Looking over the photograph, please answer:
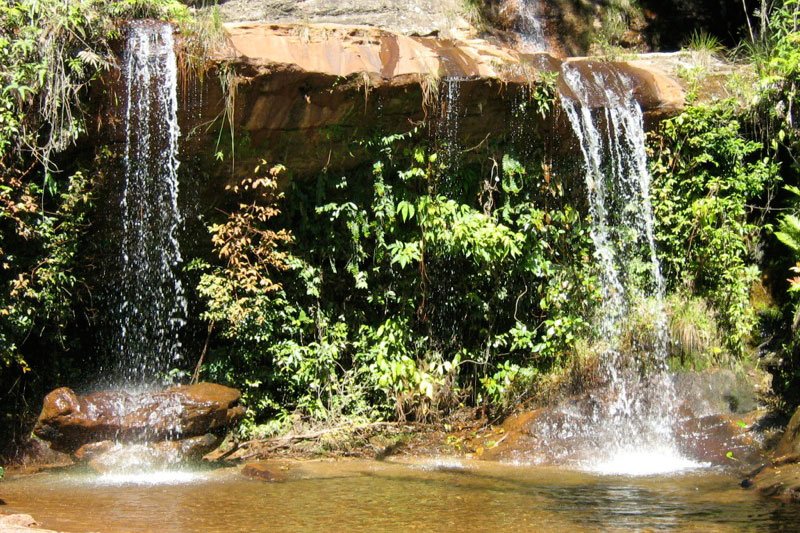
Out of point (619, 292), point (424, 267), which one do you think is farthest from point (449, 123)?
point (619, 292)

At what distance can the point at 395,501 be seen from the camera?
6.06 metres

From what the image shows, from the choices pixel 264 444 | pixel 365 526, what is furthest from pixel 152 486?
pixel 365 526

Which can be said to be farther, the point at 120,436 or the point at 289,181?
the point at 289,181

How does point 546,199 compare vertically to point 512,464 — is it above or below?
above

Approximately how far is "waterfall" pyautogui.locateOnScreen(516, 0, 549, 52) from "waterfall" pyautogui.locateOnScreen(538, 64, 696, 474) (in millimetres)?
3122

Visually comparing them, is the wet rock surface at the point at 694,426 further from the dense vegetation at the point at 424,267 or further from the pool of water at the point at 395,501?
the pool of water at the point at 395,501

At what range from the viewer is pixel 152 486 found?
6.68 meters

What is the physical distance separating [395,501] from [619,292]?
440 cm

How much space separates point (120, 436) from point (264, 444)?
152 cm

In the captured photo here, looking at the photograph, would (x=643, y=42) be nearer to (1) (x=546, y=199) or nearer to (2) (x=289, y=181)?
(1) (x=546, y=199)

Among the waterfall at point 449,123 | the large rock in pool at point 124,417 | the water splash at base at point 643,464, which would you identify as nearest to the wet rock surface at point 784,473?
the water splash at base at point 643,464

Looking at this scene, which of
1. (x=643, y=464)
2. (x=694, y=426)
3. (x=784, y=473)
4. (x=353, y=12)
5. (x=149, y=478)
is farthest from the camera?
(x=353, y=12)

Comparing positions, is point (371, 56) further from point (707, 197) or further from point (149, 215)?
point (707, 197)

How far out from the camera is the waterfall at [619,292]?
822 centimetres
